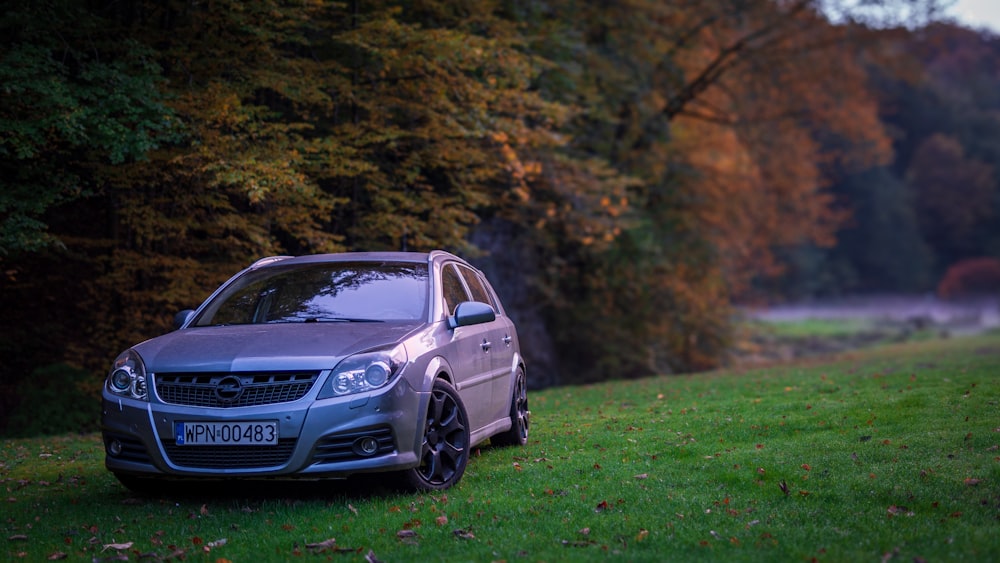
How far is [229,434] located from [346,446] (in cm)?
75

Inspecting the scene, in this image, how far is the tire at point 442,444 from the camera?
7.21m

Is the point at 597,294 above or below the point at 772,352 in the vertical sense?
above

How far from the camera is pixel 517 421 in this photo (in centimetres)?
950

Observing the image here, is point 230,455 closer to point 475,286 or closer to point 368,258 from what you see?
point 368,258

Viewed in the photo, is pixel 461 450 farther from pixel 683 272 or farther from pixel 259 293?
pixel 683 272

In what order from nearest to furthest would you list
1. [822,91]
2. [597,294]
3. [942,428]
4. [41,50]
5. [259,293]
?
[259,293]
[942,428]
[41,50]
[597,294]
[822,91]

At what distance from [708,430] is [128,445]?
5.31m

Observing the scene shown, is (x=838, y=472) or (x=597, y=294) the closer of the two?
(x=838, y=472)

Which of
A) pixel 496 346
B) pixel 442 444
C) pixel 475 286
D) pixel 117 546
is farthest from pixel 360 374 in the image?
pixel 475 286

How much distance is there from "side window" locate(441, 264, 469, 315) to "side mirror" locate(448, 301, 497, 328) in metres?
0.25

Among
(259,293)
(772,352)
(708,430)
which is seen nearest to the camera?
(259,293)

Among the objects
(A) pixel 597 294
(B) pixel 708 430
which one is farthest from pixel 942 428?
(A) pixel 597 294

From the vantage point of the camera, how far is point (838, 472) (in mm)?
7375

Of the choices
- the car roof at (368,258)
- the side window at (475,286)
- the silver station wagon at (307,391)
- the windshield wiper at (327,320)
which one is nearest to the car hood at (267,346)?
the silver station wagon at (307,391)
